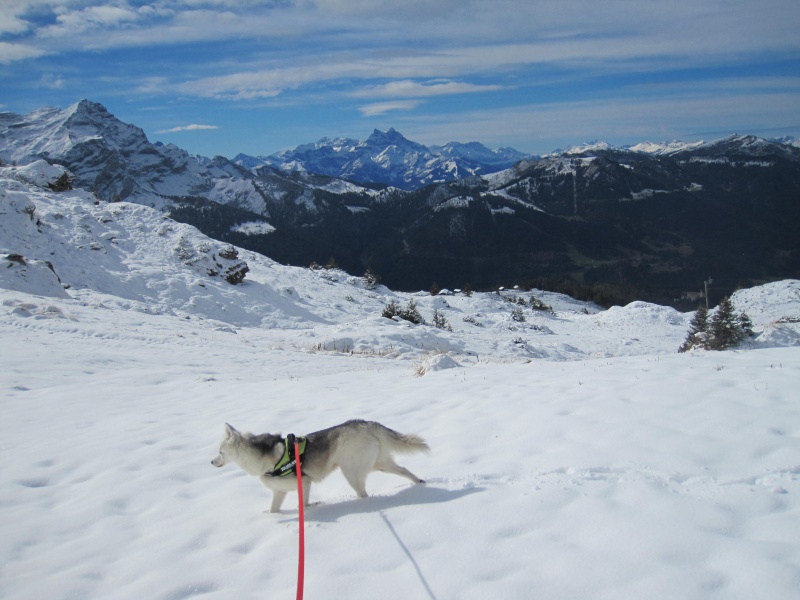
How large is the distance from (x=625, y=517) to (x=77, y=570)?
173 inches

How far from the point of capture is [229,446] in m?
4.79

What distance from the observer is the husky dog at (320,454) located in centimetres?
465

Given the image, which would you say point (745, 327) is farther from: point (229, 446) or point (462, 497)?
point (229, 446)

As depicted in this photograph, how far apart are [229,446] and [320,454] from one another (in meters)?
0.93

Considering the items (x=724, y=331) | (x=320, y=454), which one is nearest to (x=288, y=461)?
(x=320, y=454)

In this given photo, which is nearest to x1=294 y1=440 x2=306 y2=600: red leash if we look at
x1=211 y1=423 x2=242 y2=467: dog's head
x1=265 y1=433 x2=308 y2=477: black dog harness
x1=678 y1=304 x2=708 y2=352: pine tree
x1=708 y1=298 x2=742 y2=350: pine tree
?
x1=265 y1=433 x2=308 y2=477: black dog harness

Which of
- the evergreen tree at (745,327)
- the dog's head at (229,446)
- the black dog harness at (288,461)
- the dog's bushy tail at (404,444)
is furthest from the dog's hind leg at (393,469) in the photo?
the evergreen tree at (745,327)

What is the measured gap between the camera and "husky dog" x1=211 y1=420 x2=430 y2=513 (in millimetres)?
4648

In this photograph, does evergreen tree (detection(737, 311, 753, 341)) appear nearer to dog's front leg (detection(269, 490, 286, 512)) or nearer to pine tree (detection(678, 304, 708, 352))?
pine tree (detection(678, 304, 708, 352))

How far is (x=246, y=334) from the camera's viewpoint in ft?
72.4

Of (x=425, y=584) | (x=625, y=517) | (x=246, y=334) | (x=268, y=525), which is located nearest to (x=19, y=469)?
(x=268, y=525)

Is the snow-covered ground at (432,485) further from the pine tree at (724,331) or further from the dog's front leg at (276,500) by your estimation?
the pine tree at (724,331)

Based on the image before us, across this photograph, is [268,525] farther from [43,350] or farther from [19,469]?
[43,350]

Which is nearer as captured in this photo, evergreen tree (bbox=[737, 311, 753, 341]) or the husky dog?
the husky dog
